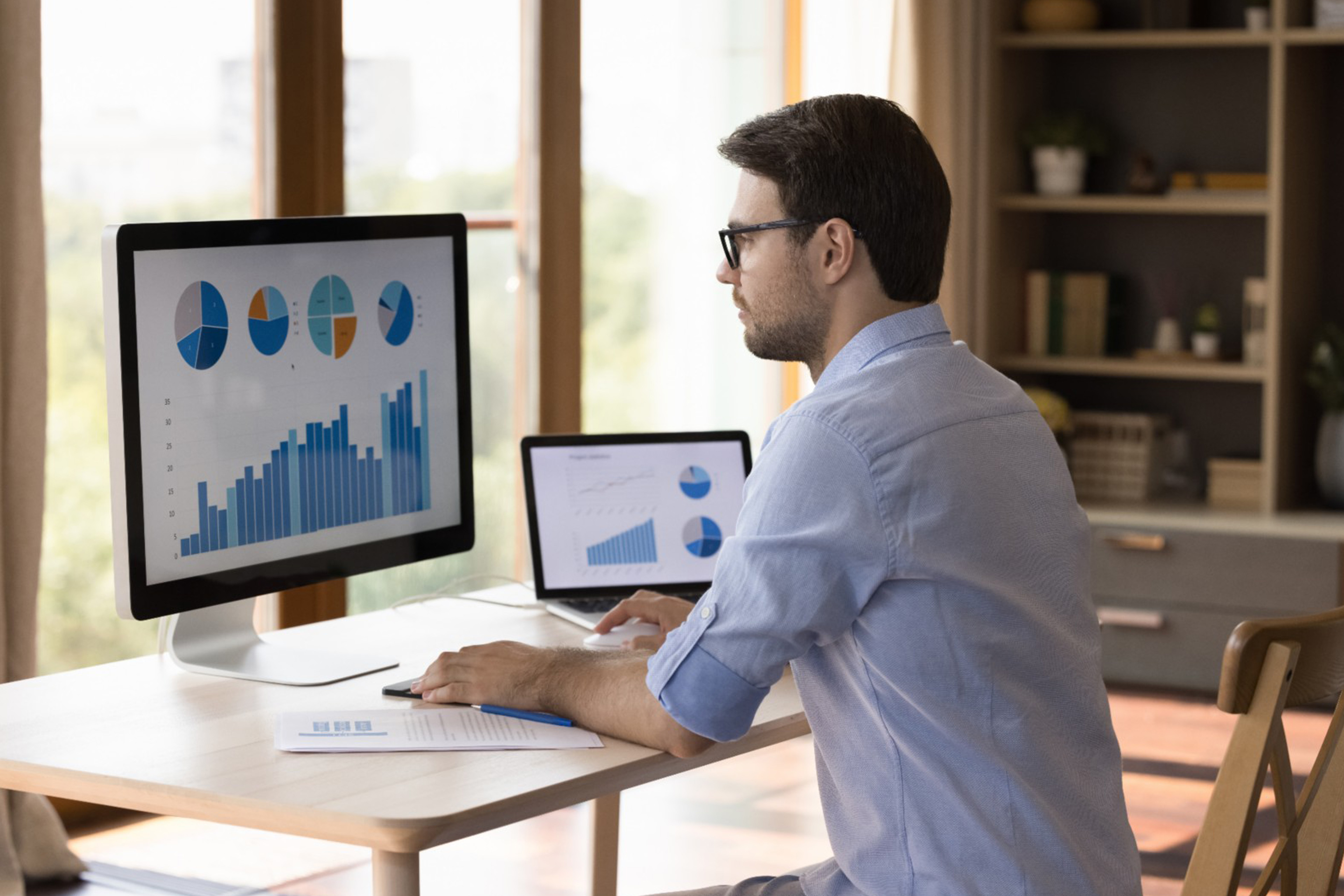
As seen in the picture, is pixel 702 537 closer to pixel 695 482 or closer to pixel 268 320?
pixel 695 482

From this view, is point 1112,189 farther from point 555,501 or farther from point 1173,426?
point 555,501

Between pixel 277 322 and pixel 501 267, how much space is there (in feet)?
6.54

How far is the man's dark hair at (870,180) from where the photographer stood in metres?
1.62

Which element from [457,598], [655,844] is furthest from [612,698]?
[655,844]

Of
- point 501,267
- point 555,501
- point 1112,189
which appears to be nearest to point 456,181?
point 501,267

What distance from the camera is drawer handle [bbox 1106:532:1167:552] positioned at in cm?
466

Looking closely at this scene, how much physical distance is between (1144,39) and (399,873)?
4123 mm

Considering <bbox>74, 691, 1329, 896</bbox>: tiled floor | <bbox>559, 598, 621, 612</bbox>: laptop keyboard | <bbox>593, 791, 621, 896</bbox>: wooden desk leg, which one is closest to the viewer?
<bbox>559, 598, 621, 612</bbox>: laptop keyboard

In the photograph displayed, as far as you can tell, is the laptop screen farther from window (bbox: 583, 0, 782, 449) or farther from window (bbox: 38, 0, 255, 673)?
window (bbox: 583, 0, 782, 449)

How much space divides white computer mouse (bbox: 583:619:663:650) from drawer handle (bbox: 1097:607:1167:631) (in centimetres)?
276

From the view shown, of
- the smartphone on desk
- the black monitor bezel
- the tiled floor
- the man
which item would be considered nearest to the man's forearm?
the man

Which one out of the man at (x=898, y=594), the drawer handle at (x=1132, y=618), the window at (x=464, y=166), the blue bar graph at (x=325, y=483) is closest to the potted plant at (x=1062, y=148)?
the drawer handle at (x=1132, y=618)

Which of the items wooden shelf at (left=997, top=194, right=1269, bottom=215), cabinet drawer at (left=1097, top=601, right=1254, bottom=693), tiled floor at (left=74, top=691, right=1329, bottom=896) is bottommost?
tiled floor at (left=74, top=691, right=1329, bottom=896)

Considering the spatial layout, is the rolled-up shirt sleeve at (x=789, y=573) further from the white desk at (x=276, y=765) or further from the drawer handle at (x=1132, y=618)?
the drawer handle at (x=1132, y=618)
